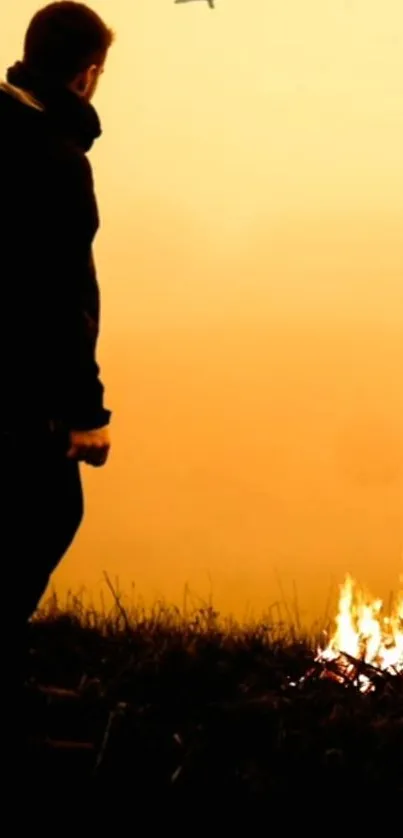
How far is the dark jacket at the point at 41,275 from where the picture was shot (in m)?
3.67

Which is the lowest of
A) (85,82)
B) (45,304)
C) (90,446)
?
(90,446)

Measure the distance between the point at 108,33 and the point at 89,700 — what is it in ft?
6.97

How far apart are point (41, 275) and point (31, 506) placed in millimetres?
548

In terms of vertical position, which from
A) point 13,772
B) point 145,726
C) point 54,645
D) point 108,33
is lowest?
point 13,772

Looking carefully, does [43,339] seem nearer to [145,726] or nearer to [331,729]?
[145,726]

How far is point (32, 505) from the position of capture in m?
3.69

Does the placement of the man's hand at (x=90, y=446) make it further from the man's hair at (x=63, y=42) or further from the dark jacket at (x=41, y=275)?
the man's hair at (x=63, y=42)

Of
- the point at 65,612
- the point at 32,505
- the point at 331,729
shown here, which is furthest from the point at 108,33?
the point at 65,612

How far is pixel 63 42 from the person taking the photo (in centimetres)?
373

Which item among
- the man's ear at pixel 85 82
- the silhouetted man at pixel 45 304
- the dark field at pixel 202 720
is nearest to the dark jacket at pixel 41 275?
the silhouetted man at pixel 45 304

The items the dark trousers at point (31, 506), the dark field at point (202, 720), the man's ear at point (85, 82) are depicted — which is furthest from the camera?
the dark field at point (202, 720)

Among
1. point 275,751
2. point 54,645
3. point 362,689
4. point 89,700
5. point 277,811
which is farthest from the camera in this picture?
point 54,645

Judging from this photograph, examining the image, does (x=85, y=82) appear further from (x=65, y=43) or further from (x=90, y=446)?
(x=90, y=446)

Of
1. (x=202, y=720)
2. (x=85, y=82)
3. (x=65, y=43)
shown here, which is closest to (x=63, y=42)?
(x=65, y=43)
